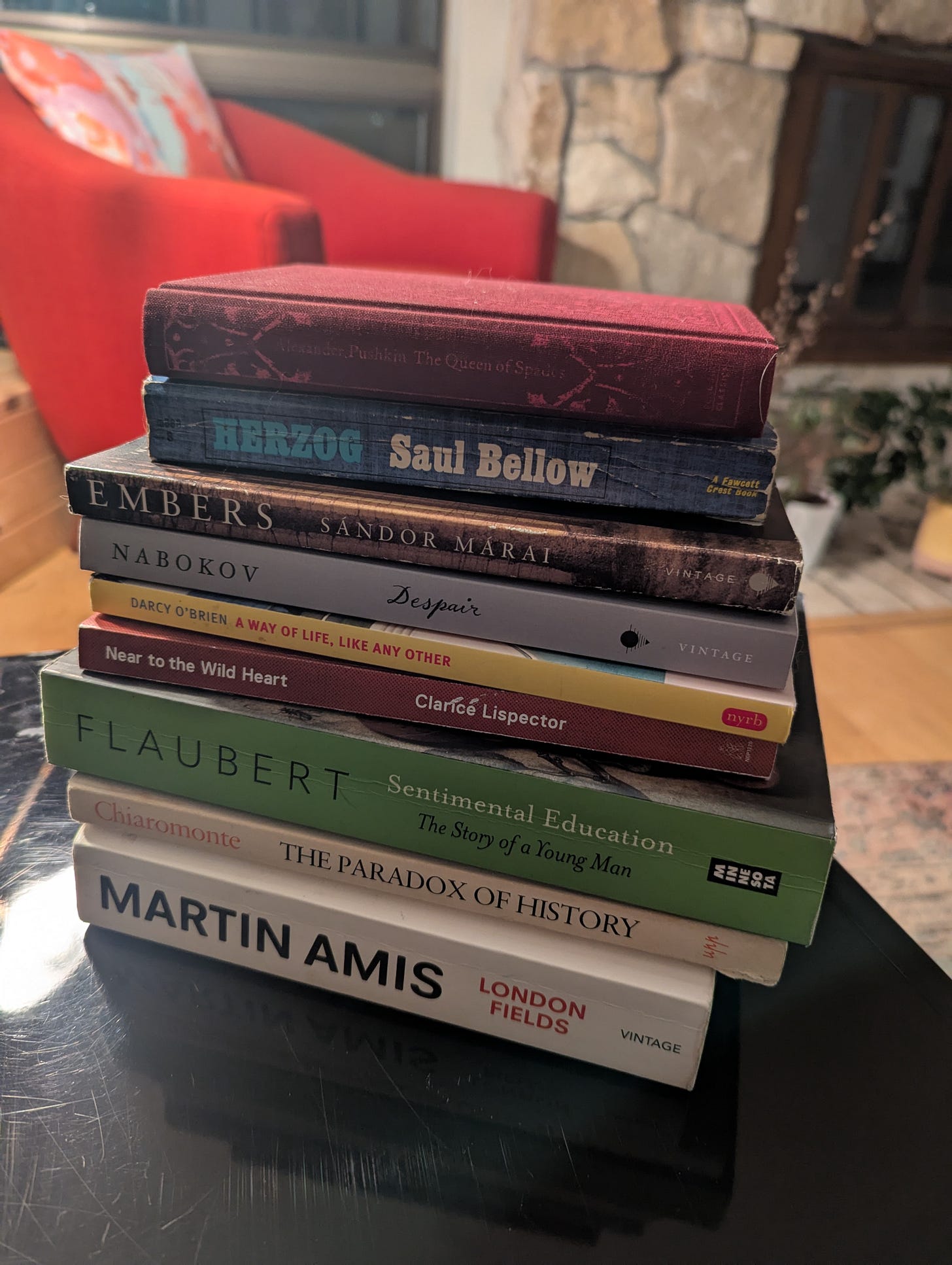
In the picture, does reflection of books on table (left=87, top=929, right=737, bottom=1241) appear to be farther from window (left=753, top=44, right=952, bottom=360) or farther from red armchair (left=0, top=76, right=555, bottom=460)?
window (left=753, top=44, right=952, bottom=360)

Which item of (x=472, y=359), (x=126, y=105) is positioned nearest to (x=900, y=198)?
→ (x=126, y=105)

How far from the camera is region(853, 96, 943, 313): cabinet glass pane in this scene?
2492 millimetres

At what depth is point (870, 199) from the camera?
97.3 inches

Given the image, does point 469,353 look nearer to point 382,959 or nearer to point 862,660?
point 382,959

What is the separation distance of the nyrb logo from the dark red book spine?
0.04 m

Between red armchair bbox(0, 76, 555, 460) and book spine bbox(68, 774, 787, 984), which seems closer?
book spine bbox(68, 774, 787, 984)

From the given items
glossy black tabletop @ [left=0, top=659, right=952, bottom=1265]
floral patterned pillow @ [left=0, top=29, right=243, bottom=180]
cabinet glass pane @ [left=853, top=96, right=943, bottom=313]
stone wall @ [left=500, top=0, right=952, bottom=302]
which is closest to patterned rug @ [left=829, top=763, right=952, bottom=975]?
glossy black tabletop @ [left=0, top=659, right=952, bottom=1265]

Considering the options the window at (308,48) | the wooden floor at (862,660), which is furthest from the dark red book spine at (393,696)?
the window at (308,48)

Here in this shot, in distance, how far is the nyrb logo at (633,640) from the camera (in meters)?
0.48

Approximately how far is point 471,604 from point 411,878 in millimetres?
156

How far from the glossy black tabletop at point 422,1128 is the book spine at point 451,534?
25cm

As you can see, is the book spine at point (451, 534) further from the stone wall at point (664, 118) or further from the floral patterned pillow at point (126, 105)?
the stone wall at point (664, 118)

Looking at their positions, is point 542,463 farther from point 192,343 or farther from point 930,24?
point 930,24

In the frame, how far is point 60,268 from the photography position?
4.99 feet
